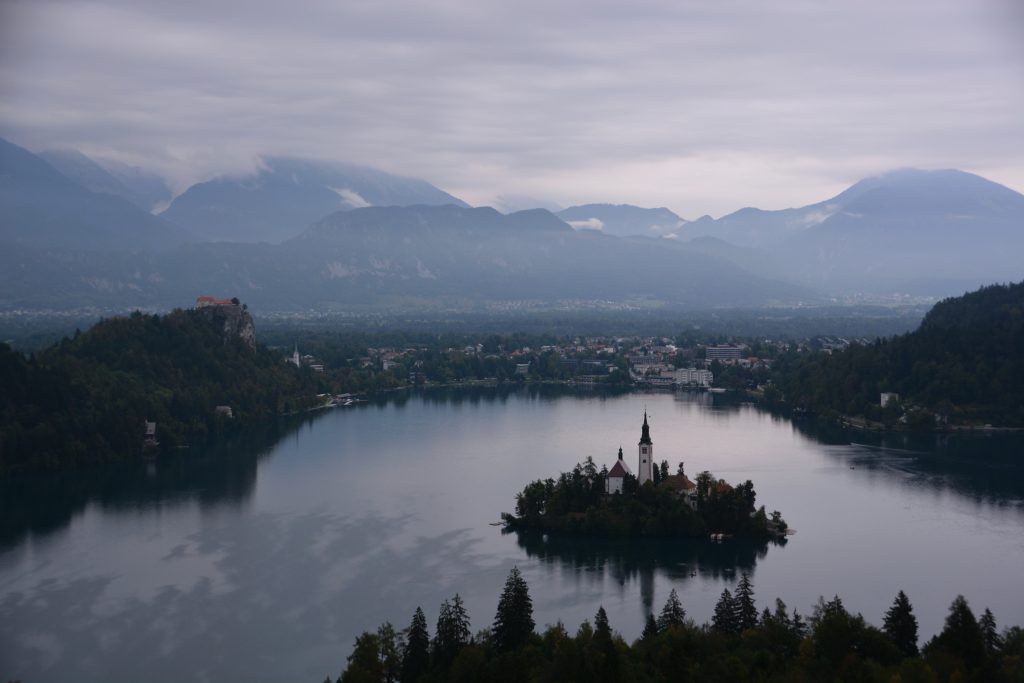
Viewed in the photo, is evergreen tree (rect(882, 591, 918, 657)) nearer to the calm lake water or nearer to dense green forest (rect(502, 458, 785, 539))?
the calm lake water

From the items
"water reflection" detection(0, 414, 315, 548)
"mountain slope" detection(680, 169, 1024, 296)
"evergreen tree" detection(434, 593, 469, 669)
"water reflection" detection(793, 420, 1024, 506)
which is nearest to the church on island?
"water reflection" detection(793, 420, 1024, 506)

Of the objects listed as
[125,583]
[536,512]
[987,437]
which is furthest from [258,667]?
[987,437]

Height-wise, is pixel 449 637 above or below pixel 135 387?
below

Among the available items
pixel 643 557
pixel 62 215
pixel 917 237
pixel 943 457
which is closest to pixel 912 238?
pixel 917 237

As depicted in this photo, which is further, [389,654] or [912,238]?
[912,238]

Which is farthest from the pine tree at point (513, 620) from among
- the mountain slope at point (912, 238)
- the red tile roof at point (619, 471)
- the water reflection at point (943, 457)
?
the mountain slope at point (912, 238)

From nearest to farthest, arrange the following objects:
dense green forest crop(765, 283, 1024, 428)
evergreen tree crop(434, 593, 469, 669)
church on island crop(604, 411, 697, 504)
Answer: evergreen tree crop(434, 593, 469, 669) → church on island crop(604, 411, 697, 504) → dense green forest crop(765, 283, 1024, 428)

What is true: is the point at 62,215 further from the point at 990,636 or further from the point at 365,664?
the point at 990,636

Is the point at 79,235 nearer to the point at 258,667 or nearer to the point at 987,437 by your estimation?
the point at 987,437
